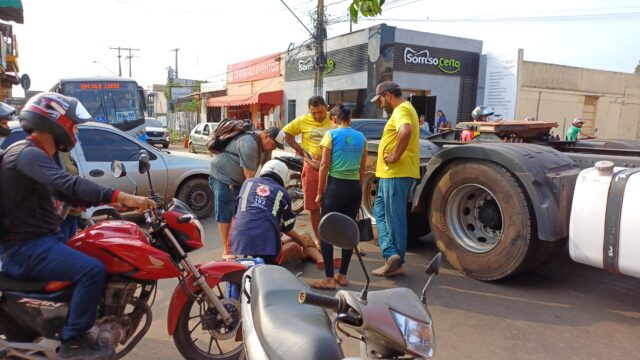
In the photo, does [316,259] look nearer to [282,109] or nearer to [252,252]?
[252,252]

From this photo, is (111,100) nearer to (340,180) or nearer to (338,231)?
(340,180)

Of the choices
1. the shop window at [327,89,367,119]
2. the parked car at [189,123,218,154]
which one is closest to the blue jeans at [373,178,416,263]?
the shop window at [327,89,367,119]

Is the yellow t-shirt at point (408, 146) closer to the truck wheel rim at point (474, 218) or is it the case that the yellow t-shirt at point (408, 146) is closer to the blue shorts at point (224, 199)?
the truck wheel rim at point (474, 218)

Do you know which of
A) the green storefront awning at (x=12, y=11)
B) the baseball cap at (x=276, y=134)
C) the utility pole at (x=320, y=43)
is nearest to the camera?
the baseball cap at (x=276, y=134)

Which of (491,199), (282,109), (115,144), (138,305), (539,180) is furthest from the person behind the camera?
(282,109)

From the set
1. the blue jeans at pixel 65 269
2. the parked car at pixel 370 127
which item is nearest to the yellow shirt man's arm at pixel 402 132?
the blue jeans at pixel 65 269

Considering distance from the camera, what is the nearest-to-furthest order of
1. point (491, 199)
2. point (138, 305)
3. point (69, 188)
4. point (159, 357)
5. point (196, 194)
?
point (69, 188) → point (138, 305) → point (159, 357) → point (491, 199) → point (196, 194)

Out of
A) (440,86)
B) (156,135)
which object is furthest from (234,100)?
(440,86)

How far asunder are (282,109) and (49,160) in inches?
902

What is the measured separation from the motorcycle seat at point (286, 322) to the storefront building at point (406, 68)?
16.2 m

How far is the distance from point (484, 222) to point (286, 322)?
3.23m

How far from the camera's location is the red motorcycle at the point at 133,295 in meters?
2.46

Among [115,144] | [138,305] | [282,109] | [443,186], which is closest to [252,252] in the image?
[138,305]

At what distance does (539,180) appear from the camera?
12.6 ft
